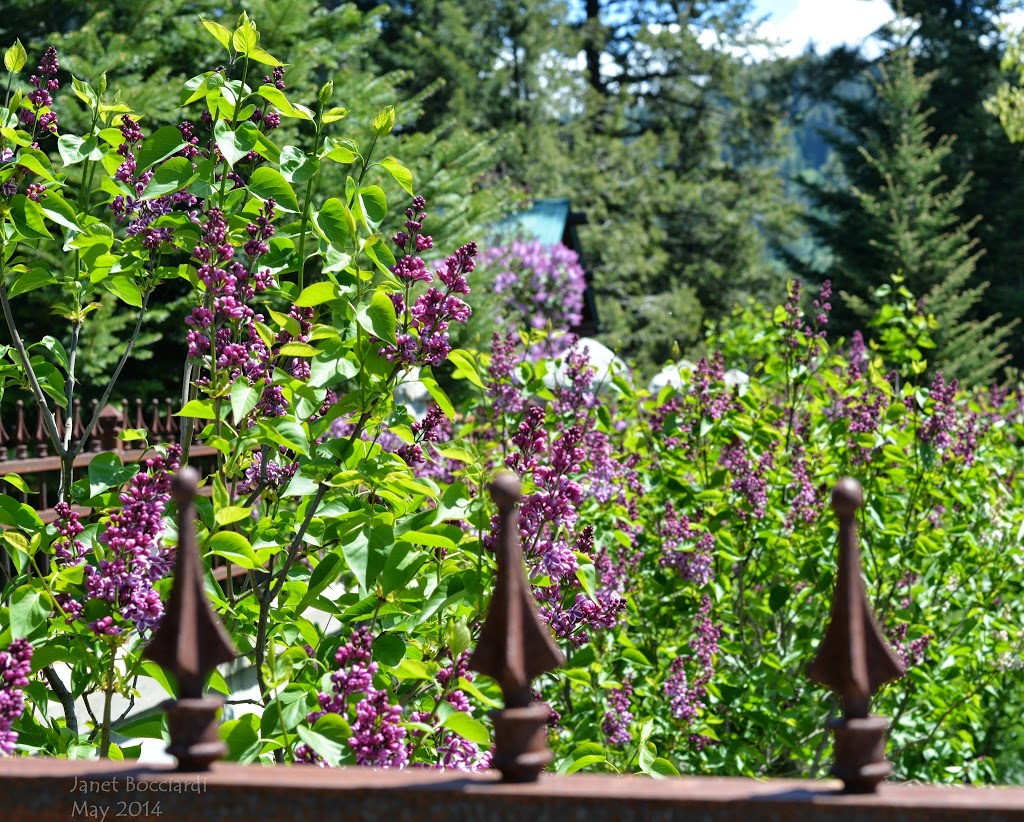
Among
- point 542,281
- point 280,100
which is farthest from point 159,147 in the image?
point 542,281

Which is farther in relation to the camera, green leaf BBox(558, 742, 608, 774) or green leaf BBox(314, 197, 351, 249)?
green leaf BBox(314, 197, 351, 249)

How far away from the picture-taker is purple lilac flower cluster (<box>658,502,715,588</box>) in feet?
12.1

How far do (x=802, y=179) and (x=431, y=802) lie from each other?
90.8 ft

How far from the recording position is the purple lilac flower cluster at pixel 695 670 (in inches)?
142

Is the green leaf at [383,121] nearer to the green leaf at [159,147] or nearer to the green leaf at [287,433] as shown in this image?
the green leaf at [159,147]

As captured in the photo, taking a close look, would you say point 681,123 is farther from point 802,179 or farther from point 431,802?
point 431,802

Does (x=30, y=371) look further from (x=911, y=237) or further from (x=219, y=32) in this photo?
(x=911, y=237)

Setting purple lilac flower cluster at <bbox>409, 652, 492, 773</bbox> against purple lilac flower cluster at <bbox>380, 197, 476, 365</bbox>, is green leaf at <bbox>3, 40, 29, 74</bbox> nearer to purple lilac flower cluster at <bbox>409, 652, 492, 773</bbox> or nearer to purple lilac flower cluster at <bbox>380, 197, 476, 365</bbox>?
purple lilac flower cluster at <bbox>380, 197, 476, 365</bbox>

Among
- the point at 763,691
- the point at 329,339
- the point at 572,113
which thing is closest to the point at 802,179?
the point at 572,113

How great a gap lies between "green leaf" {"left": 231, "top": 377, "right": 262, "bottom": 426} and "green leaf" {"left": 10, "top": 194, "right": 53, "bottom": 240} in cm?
67

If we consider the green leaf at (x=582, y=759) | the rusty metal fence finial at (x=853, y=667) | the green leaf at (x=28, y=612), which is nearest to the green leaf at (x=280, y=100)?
the green leaf at (x=28, y=612)

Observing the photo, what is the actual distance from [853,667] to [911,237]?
23342 mm

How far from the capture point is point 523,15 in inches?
1009

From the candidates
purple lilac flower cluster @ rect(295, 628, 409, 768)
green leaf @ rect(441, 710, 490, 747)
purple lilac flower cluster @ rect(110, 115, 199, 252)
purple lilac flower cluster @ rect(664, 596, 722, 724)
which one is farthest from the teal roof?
green leaf @ rect(441, 710, 490, 747)
